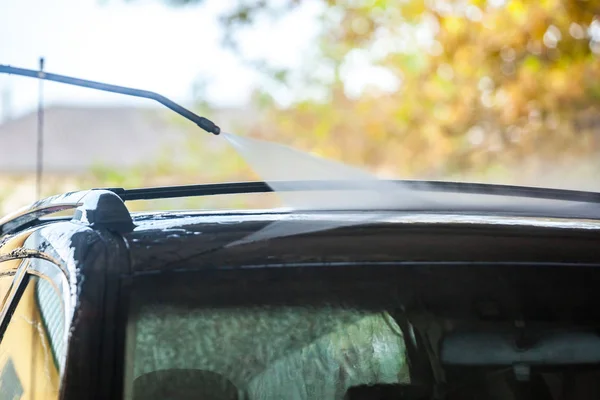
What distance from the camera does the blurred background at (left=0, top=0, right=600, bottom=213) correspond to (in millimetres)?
12961

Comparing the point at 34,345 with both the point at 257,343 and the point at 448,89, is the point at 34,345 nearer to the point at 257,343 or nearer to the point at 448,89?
the point at 257,343

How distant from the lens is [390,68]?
56.0 feet

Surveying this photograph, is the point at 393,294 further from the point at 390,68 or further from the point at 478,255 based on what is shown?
the point at 390,68

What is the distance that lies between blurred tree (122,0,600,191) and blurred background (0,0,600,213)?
0.03m

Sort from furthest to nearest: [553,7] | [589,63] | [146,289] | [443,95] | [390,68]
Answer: [390,68], [443,95], [589,63], [553,7], [146,289]

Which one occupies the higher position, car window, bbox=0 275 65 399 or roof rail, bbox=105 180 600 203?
roof rail, bbox=105 180 600 203

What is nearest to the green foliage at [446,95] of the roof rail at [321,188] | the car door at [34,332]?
the roof rail at [321,188]

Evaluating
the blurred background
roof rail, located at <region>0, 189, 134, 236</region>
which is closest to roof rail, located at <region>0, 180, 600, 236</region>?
roof rail, located at <region>0, 189, 134, 236</region>

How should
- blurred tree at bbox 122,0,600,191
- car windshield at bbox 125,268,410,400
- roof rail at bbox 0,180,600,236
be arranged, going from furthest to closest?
blurred tree at bbox 122,0,600,191
roof rail at bbox 0,180,600,236
car windshield at bbox 125,268,410,400

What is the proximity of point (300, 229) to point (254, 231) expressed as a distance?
9cm

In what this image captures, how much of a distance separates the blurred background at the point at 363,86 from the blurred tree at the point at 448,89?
0.03 metres

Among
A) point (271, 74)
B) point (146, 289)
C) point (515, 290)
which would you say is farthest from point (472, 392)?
point (271, 74)

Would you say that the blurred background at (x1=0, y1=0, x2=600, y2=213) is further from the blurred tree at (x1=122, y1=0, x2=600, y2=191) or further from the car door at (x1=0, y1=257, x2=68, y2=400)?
the car door at (x1=0, y1=257, x2=68, y2=400)

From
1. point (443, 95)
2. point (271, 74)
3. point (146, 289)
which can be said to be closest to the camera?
point (146, 289)
